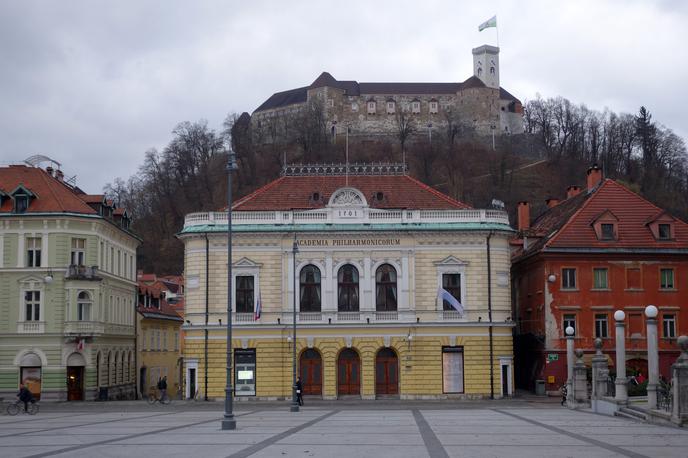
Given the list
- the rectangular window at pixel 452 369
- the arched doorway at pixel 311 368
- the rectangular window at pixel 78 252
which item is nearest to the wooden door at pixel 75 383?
the rectangular window at pixel 78 252

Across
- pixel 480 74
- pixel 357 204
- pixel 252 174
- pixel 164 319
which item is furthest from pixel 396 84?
pixel 357 204

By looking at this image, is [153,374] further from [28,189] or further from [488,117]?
[488,117]

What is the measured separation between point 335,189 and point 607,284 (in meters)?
16.6

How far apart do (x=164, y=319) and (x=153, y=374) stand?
4.88 m

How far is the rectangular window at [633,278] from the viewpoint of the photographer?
184 ft

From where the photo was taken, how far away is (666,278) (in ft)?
185

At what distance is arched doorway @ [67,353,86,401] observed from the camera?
5591 centimetres

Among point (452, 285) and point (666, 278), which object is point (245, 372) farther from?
point (666, 278)

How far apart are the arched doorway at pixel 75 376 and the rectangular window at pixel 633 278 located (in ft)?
103

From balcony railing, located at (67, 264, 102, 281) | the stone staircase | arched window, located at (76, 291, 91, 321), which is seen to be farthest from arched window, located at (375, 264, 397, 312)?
the stone staircase

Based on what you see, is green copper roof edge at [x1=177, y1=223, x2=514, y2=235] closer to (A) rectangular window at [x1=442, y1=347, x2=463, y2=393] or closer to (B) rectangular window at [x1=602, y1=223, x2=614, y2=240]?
(B) rectangular window at [x1=602, y1=223, x2=614, y2=240]

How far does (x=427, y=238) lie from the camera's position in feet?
179

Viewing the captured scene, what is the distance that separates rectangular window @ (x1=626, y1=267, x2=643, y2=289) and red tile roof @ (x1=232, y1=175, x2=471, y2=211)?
10.0 m

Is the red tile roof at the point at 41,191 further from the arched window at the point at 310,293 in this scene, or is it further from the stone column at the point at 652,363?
the stone column at the point at 652,363
